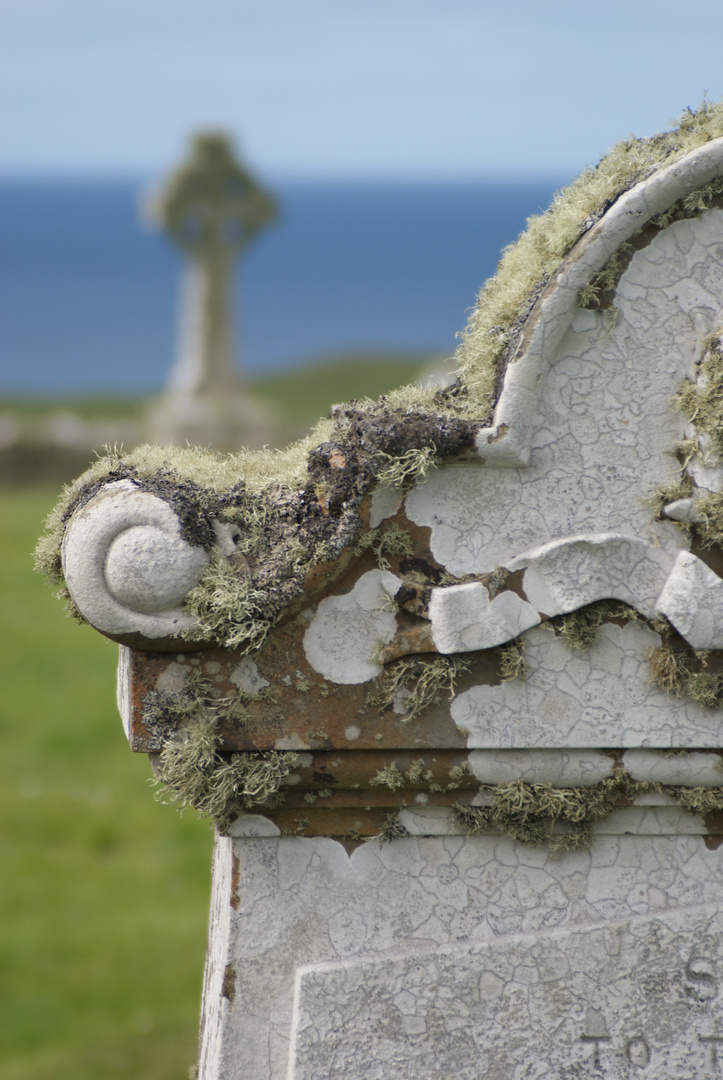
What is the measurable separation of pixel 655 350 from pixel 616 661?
0.52 m

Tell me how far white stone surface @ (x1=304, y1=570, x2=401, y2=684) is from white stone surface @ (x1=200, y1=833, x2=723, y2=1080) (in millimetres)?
357

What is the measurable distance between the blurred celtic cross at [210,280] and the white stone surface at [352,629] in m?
9.94

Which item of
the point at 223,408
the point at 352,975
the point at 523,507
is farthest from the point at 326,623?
the point at 223,408

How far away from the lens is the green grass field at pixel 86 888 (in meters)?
3.93

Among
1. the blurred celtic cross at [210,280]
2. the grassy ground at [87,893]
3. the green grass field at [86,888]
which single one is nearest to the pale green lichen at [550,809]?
the green grass field at [86,888]

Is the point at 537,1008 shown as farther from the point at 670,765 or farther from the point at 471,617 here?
the point at 471,617

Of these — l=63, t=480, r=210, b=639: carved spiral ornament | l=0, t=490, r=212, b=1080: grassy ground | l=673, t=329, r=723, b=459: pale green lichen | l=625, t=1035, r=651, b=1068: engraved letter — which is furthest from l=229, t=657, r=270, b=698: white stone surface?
l=0, t=490, r=212, b=1080: grassy ground

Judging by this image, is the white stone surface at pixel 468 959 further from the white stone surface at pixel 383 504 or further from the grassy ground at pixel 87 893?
the grassy ground at pixel 87 893

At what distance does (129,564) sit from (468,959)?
93 centimetres

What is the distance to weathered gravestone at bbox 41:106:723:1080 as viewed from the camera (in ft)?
5.55

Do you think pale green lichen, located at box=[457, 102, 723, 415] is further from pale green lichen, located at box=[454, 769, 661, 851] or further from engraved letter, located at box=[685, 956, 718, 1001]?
engraved letter, located at box=[685, 956, 718, 1001]

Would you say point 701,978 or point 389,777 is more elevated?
point 389,777

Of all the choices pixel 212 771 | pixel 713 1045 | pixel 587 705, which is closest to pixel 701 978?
pixel 713 1045

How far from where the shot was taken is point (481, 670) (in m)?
1.77
